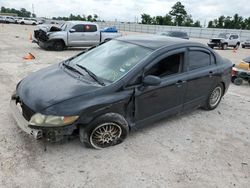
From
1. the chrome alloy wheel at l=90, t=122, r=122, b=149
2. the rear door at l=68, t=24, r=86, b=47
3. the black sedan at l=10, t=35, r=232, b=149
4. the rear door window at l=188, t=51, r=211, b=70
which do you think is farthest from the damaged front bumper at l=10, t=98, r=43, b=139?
the rear door at l=68, t=24, r=86, b=47

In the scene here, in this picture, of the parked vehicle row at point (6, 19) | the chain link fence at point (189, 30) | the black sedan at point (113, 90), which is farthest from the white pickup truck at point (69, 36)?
the parked vehicle row at point (6, 19)

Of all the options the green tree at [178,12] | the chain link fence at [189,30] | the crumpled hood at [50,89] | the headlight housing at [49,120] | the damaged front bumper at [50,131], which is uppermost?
the green tree at [178,12]

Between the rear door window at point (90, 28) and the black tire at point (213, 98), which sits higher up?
the rear door window at point (90, 28)

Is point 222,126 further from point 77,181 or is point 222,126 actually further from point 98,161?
point 77,181

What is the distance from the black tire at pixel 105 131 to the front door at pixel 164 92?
0.32 m

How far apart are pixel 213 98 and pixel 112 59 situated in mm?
2436

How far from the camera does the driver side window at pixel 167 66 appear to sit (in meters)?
3.64

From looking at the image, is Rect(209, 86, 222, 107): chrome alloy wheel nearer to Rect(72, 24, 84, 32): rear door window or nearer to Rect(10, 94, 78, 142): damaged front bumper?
Rect(10, 94, 78, 142): damaged front bumper

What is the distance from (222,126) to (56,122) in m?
3.00

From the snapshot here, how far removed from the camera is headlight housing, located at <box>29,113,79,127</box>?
287cm

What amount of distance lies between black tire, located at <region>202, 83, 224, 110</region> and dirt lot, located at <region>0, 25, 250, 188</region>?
2.04 ft

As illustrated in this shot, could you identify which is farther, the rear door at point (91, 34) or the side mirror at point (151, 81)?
the rear door at point (91, 34)

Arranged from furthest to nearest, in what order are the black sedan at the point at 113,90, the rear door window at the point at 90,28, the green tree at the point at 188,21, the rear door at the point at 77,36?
the green tree at the point at 188,21
the rear door window at the point at 90,28
the rear door at the point at 77,36
the black sedan at the point at 113,90

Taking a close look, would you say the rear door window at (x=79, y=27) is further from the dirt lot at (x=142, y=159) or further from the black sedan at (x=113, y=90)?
the dirt lot at (x=142, y=159)
